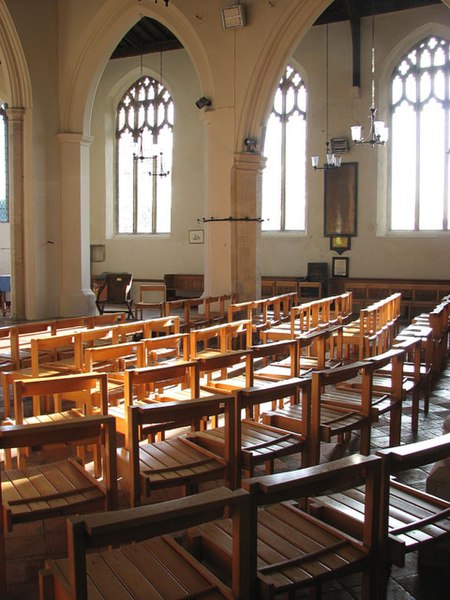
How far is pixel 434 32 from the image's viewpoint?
12.1 metres

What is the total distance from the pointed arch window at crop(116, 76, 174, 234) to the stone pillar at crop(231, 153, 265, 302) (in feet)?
17.8

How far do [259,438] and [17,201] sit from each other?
313 inches

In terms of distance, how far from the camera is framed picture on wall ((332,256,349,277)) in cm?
1297

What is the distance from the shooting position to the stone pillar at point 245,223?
373 inches

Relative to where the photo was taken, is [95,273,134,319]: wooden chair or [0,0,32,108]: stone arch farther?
[95,273,134,319]: wooden chair

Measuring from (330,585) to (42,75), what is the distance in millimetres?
9399

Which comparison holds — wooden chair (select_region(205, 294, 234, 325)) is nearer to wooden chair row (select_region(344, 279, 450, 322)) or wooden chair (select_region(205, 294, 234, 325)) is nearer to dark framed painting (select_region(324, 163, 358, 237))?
wooden chair row (select_region(344, 279, 450, 322))

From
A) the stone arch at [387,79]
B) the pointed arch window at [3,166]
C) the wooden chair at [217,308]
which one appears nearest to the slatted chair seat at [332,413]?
the wooden chair at [217,308]

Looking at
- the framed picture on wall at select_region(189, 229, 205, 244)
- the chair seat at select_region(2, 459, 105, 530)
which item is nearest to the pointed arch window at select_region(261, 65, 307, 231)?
the framed picture on wall at select_region(189, 229, 205, 244)

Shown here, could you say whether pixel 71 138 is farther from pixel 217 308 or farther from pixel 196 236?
pixel 196 236

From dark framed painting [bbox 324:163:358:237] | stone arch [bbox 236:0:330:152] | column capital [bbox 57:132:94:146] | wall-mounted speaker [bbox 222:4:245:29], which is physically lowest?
dark framed painting [bbox 324:163:358:237]

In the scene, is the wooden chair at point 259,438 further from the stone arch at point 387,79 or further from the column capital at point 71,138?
the stone arch at point 387,79

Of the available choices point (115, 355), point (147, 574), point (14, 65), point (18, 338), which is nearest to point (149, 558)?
point (147, 574)

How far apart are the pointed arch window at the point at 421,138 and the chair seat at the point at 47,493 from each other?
11.4 meters
